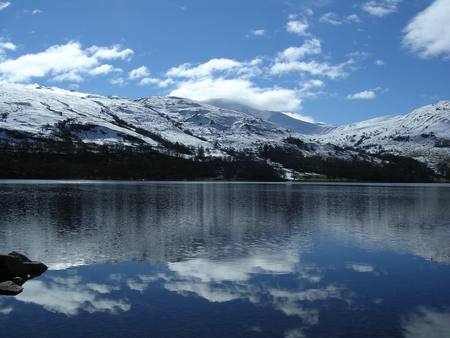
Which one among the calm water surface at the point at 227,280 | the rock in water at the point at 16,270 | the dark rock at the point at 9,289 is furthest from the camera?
the rock in water at the point at 16,270

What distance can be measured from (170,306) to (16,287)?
35.4 feet

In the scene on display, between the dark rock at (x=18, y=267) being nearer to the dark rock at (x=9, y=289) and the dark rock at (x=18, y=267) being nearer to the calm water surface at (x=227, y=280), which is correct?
the calm water surface at (x=227, y=280)

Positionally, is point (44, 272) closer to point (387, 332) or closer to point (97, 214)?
point (387, 332)

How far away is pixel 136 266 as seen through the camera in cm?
3912

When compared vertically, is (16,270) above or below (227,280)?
above

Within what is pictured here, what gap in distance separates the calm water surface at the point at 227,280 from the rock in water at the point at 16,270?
0.93 meters

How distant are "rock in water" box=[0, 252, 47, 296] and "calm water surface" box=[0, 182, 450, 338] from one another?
935 mm

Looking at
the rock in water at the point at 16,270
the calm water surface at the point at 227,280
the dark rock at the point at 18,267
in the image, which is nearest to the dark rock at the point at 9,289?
the rock in water at the point at 16,270

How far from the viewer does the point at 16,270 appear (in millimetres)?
34781

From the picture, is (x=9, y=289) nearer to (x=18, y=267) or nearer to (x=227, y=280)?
(x=18, y=267)

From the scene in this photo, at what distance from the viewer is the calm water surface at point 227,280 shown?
81.3ft

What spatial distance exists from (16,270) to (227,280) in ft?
50.2

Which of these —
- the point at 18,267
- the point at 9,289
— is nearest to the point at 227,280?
the point at 9,289

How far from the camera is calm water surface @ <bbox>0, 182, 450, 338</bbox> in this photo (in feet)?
81.3
